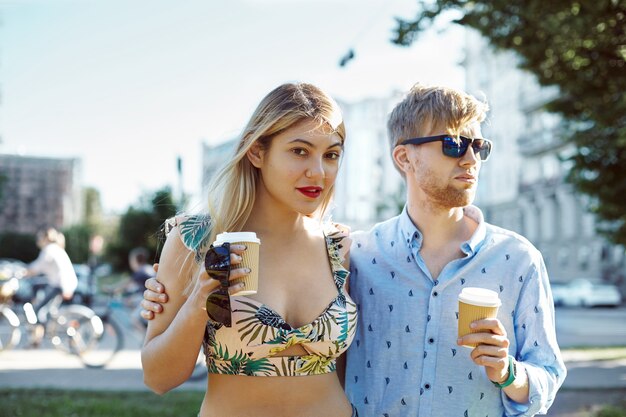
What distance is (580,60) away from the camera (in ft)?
26.7

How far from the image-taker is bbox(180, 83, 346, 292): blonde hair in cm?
258

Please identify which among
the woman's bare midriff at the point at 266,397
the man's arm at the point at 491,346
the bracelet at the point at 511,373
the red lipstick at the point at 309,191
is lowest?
the woman's bare midriff at the point at 266,397

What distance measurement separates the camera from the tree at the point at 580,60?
7.18 metres

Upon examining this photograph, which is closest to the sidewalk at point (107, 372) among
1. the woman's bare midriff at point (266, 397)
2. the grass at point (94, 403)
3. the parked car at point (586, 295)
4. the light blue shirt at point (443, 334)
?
the grass at point (94, 403)

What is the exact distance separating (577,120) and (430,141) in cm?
782

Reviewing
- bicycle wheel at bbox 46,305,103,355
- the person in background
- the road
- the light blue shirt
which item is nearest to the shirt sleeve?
the light blue shirt

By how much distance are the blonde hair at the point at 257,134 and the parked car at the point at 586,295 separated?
33.0 metres

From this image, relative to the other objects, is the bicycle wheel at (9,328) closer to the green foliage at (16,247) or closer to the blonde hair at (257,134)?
the blonde hair at (257,134)

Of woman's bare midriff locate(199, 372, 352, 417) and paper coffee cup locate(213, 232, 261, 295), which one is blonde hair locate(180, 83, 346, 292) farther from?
woman's bare midriff locate(199, 372, 352, 417)

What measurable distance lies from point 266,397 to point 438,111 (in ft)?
4.52

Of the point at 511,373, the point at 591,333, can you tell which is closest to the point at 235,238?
the point at 511,373

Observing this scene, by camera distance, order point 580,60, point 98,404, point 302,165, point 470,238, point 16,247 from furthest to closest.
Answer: point 16,247, point 580,60, point 98,404, point 470,238, point 302,165

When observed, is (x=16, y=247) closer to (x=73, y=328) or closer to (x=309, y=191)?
(x=73, y=328)

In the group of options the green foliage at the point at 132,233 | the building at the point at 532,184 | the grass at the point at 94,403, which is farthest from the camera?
the building at the point at 532,184
